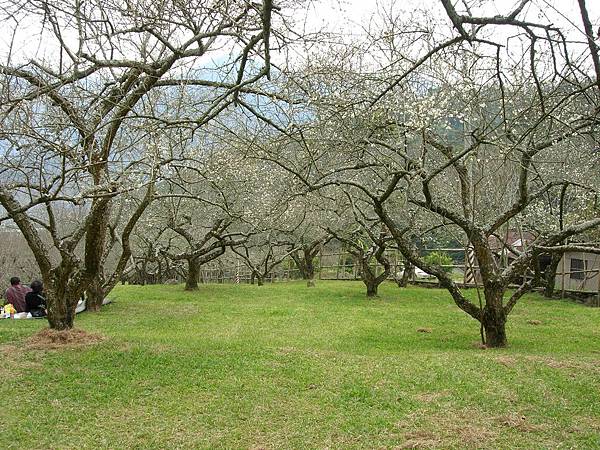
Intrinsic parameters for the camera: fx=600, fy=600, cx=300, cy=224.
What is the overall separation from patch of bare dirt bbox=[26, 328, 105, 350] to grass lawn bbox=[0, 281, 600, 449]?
0.18m

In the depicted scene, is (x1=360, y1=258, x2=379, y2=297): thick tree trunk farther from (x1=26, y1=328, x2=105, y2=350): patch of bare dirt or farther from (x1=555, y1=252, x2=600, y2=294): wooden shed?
(x1=26, y1=328, x2=105, y2=350): patch of bare dirt

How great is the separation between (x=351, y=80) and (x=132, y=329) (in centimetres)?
622

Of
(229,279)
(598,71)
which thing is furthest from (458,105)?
(229,279)

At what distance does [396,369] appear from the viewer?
263 inches

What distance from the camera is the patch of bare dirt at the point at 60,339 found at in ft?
25.0

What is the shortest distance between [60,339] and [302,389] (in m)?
3.71

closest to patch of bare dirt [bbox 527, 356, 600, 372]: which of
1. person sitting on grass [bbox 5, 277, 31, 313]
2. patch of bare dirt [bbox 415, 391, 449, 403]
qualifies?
patch of bare dirt [bbox 415, 391, 449, 403]

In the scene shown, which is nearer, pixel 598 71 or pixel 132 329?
pixel 598 71

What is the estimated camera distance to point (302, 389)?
5.95 meters

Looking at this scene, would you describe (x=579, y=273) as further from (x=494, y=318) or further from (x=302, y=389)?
(x=302, y=389)

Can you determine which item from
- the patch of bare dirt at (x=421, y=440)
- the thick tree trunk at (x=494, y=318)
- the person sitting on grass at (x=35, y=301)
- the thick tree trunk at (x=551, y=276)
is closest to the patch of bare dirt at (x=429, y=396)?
the patch of bare dirt at (x=421, y=440)

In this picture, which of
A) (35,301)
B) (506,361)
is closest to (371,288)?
(35,301)

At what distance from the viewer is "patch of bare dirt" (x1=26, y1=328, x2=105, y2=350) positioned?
300 inches

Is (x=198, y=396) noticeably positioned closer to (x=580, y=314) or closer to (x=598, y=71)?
(x=598, y=71)
